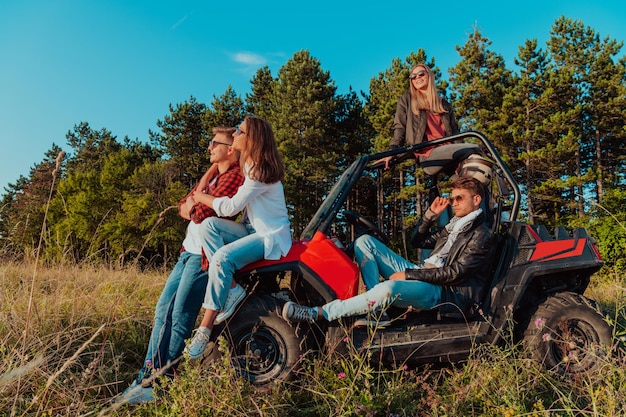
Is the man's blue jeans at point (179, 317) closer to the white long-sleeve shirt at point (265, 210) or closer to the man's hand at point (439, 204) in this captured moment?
the white long-sleeve shirt at point (265, 210)

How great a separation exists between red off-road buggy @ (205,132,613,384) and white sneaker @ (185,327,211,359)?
0.15 m

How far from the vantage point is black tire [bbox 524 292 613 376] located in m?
3.25

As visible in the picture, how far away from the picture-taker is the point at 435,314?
3.42m

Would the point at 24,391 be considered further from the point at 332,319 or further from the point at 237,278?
the point at 332,319

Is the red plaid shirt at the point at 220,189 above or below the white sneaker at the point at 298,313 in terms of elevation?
above

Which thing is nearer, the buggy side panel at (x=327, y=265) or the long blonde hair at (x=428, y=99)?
the buggy side panel at (x=327, y=265)

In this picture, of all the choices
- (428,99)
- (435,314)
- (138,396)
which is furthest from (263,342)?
(428,99)

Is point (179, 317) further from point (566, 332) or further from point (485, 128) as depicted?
point (485, 128)

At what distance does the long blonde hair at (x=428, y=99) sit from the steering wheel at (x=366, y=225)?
138 cm

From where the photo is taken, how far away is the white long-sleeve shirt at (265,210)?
10.6ft

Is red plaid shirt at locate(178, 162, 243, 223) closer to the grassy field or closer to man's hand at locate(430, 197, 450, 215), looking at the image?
the grassy field

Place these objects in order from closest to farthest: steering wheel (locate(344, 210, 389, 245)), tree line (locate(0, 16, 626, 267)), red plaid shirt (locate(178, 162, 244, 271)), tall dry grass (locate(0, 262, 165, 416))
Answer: tall dry grass (locate(0, 262, 165, 416))
red plaid shirt (locate(178, 162, 244, 271))
steering wheel (locate(344, 210, 389, 245))
tree line (locate(0, 16, 626, 267))

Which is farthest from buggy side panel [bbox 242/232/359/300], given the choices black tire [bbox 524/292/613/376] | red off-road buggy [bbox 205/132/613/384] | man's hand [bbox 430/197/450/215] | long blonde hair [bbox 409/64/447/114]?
long blonde hair [bbox 409/64/447/114]

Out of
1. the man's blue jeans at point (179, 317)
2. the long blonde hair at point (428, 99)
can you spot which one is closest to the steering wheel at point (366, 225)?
the man's blue jeans at point (179, 317)
